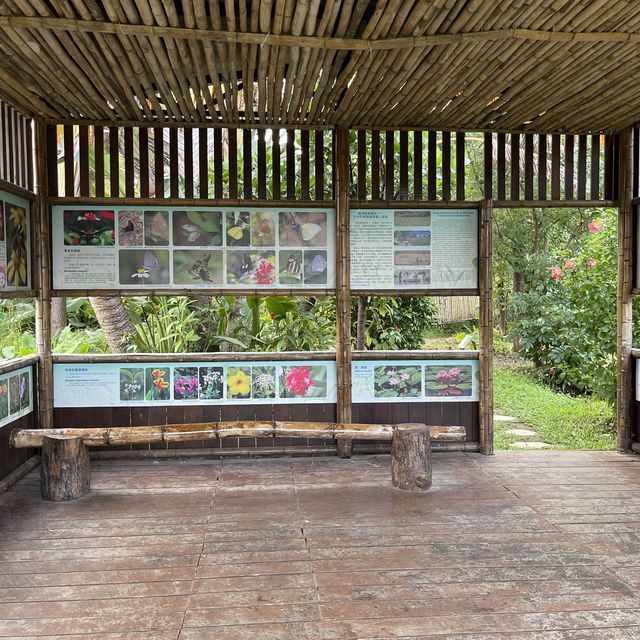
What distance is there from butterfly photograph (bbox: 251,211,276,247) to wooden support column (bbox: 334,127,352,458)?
553 mm

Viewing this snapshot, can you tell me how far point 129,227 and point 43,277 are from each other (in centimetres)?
79

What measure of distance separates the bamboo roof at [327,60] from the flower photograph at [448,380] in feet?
6.89

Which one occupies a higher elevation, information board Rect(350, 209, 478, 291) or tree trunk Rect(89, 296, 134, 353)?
information board Rect(350, 209, 478, 291)

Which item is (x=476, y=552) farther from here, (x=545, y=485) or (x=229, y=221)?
(x=229, y=221)

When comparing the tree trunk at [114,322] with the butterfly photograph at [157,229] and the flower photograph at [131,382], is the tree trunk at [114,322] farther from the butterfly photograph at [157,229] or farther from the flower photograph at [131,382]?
the butterfly photograph at [157,229]

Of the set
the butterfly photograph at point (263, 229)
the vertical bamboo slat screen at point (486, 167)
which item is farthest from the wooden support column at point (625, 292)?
the butterfly photograph at point (263, 229)

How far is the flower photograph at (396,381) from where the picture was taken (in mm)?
5398

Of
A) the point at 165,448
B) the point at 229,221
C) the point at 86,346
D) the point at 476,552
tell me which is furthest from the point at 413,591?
the point at 86,346

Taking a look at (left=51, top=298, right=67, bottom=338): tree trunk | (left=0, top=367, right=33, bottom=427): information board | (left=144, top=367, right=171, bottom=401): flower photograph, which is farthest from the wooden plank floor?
(left=51, top=298, right=67, bottom=338): tree trunk

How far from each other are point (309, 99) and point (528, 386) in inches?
248

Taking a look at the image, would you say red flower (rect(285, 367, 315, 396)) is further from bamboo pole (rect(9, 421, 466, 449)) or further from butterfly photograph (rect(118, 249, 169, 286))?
butterfly photograph (rect(118, 249, 169, 286))

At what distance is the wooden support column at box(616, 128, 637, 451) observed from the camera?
548 centimetres

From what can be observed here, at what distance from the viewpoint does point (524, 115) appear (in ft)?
16.5

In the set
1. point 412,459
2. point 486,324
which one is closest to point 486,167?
point 486,324
